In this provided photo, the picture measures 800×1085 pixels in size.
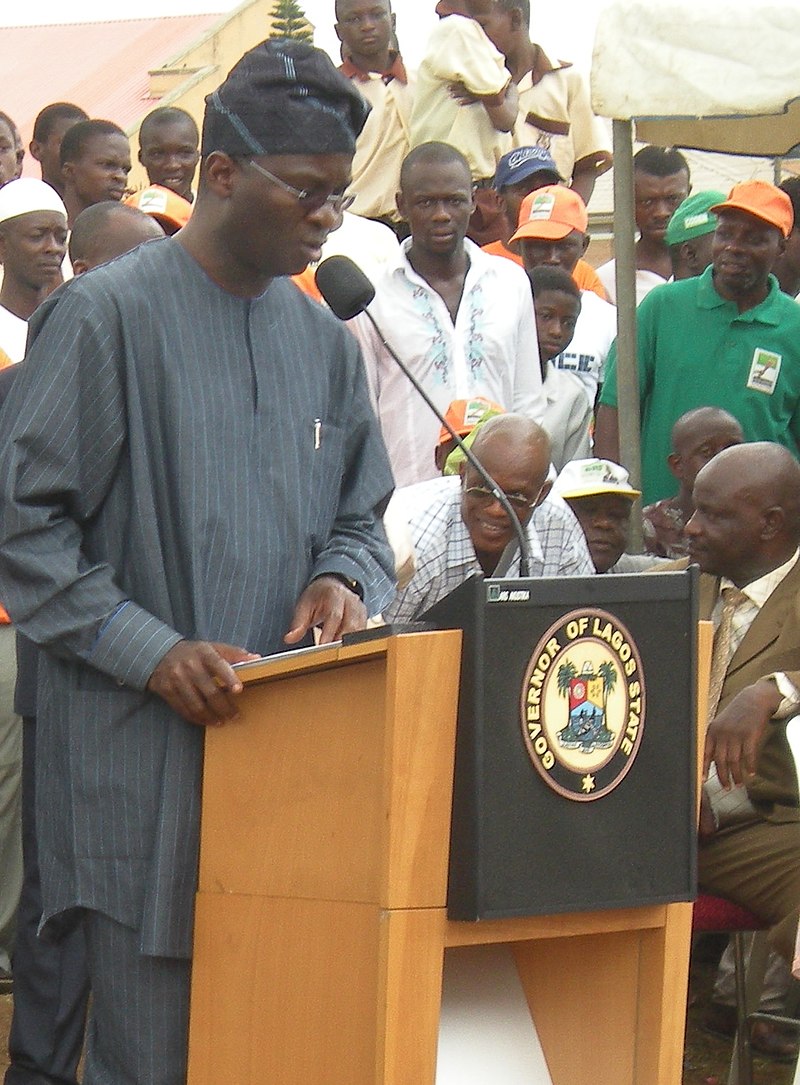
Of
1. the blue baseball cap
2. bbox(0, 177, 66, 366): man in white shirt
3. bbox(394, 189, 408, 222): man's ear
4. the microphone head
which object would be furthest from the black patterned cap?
the blue baseball cap

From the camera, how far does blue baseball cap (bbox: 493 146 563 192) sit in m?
7.95

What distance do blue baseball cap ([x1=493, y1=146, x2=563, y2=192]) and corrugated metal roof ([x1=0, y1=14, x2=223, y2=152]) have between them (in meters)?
9.12

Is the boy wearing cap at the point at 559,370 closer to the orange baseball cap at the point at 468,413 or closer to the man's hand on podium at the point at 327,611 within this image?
the orange baseball cap at the point at 468,413

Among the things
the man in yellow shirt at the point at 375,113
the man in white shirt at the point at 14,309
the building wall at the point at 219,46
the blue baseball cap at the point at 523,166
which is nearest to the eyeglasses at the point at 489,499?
the man in white shirt at the point at 14,309

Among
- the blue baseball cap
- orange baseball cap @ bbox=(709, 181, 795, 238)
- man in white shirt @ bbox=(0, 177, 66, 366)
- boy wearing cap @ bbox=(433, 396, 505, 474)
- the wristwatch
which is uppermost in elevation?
the blue baseball cap

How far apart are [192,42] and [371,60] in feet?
30.7

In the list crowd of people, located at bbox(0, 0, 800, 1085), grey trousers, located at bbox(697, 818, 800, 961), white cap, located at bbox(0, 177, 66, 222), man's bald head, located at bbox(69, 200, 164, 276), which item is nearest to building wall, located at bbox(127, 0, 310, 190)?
crowd of people, located at bbox(0, 0, 800, 1085)

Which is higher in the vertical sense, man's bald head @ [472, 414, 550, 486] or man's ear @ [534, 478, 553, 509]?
man's bald head @ [472, 414, 550, 486]

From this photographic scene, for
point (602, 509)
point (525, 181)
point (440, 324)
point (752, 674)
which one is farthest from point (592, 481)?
point (525, 181)

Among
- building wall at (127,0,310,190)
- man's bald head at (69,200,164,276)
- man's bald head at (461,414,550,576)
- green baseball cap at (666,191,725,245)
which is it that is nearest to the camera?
man's bald head at (69,200,164,276)

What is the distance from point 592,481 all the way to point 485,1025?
3287 mm

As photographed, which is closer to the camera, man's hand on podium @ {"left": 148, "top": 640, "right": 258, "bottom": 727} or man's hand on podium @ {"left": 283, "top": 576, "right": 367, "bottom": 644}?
man's hand on podium @ {"left": 148, "top": 640, "right": 258, "bottom": 727}

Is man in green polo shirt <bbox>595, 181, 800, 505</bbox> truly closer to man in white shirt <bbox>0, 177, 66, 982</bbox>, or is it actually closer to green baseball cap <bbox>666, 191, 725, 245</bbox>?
green baseball cap <bbox>666, 191, 725, 245</bbox>

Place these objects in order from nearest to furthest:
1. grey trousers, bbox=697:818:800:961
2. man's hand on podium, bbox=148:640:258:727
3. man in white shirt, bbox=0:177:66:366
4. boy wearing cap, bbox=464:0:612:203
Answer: man's hand on podium, bbox=148:640:258:727 → grey trousers, bbox=697:818:800:961 → man in white shirt, bbox=0:177:66:366 → boy wearing cap, bbox=464:0:612:203
